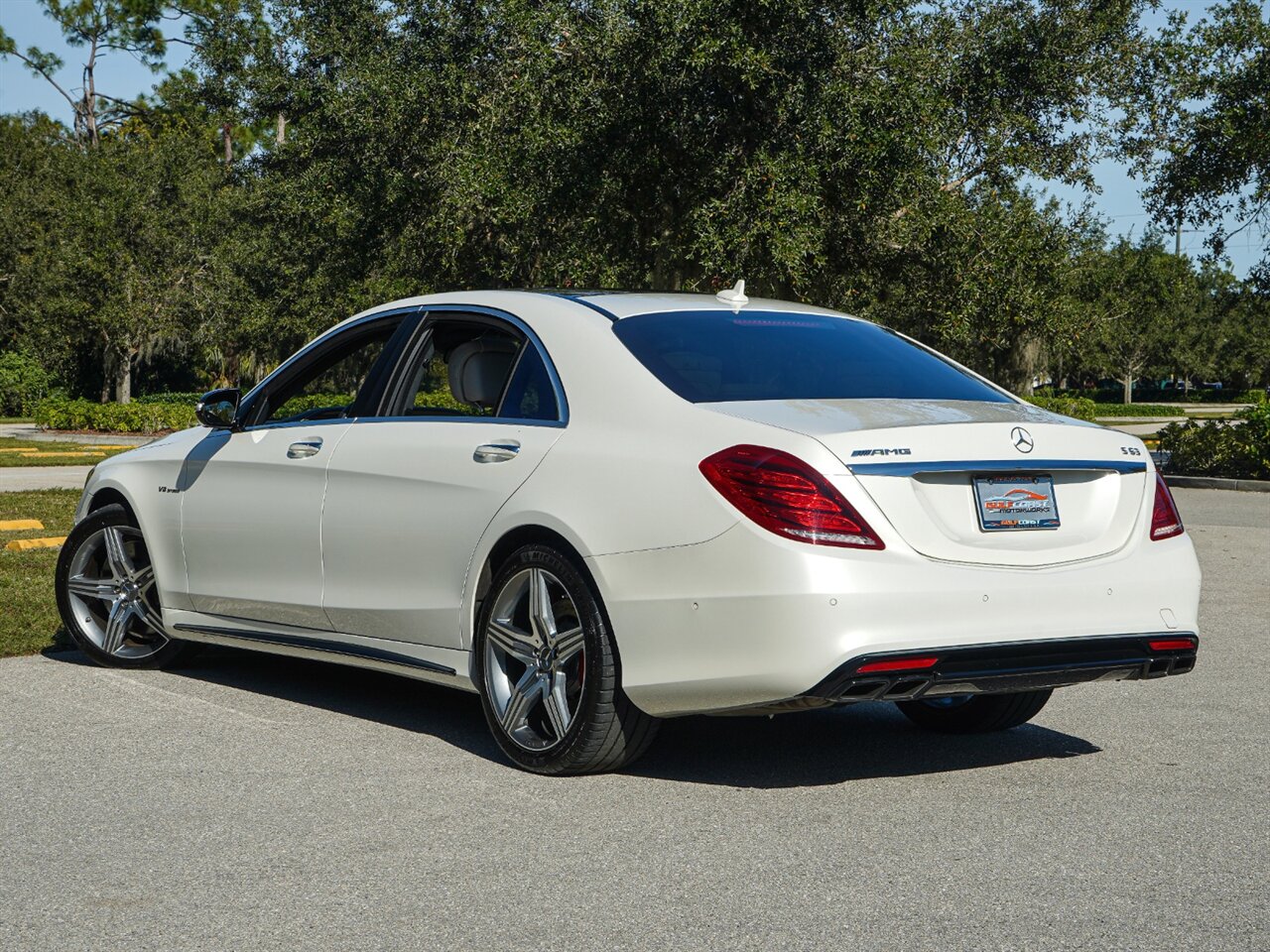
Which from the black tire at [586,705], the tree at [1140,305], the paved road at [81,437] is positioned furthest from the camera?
the tree at [1140,305]

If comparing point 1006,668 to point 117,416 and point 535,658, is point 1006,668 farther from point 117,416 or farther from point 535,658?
point 117,416

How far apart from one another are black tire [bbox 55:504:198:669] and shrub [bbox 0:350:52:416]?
50801mm

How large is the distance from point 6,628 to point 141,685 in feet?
5.59

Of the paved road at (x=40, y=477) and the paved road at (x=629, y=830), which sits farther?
the paved road at (x=40, y=477)

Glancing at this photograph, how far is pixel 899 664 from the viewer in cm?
477

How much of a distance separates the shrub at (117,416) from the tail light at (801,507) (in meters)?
33.9

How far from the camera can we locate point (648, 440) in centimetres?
519

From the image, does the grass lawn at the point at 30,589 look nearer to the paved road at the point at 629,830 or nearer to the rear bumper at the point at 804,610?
the paved road at the point at 629,830

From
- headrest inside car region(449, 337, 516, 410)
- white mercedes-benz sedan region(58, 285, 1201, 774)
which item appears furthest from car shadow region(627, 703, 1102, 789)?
headrest inside car region(449, 337, 516, 410)

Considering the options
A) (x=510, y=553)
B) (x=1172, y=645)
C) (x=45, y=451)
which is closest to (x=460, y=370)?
(x=510, y=553)

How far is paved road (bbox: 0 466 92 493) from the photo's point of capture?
19.7 m

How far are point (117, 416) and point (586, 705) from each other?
35847mm

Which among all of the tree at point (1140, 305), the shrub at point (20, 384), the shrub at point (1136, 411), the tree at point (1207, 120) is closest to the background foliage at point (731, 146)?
the tree at point (1207, 120)

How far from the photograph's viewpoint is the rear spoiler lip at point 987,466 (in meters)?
4.84
